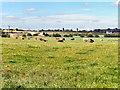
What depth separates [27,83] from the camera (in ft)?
25.8

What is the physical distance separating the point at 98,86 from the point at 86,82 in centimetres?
77

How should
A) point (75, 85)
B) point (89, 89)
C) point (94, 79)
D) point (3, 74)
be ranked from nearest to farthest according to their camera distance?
point (89, 89)
point (75, 85)
point (94, 79)
point (3, 74)

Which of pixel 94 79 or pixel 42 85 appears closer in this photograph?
pixel 42 85

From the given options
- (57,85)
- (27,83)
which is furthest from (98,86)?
(27,83)

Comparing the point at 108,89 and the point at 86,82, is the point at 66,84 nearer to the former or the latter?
the point at 86,82

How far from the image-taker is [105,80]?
8.83 m

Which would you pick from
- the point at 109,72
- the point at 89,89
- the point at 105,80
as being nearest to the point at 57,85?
the point at 89,89

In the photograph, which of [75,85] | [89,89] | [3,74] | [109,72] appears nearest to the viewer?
[89,89]

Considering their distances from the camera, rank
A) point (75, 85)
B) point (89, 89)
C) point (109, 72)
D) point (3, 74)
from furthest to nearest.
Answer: point (109, 72) < point (3, 74) < point (75, 85) < point (89, 89)

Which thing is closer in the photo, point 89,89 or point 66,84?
point 89,89

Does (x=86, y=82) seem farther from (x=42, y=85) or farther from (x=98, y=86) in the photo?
(x=42, y=85)

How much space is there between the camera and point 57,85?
7.54m

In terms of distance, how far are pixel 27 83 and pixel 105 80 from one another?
419 cm

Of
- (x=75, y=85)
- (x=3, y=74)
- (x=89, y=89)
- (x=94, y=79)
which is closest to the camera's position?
(x=89, y=89)
